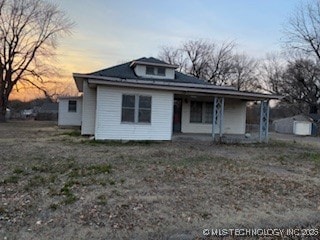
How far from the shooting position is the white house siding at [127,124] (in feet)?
47.0

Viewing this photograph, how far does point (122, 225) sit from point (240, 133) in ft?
52.8

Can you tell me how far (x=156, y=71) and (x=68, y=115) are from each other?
10.5 m

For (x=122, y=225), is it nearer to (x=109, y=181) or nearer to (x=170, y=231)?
(x=170, y=231)

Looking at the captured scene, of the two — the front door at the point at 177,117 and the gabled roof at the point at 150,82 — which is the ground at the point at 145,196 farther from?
the front door at the point at 177,117

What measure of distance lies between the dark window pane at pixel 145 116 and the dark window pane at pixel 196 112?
14.6 feet

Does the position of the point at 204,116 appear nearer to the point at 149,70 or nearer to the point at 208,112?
the point at 208,112

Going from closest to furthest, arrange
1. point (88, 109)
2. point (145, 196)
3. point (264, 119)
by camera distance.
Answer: point (145, 196)
point (88, 109)
point (264, 119)

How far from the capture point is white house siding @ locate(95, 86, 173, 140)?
47.0 ft

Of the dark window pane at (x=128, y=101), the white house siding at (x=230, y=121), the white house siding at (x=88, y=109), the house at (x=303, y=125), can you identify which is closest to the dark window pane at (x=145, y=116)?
the dark window pane at (x=128, y=101)

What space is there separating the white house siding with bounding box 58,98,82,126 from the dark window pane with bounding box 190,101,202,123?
1073cm

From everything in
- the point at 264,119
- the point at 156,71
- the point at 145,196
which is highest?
the point at 156,71

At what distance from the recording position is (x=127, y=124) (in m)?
14.7

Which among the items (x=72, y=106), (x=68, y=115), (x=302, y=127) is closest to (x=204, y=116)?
(x=72, y=106)

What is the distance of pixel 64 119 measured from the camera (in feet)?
85.6
